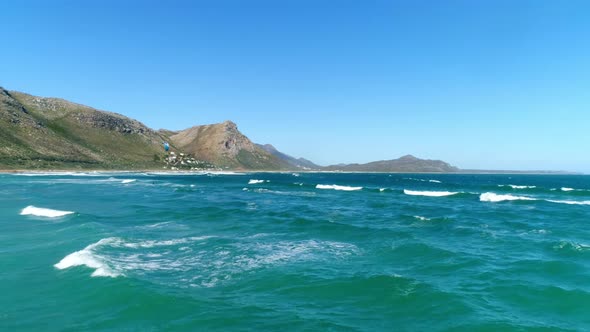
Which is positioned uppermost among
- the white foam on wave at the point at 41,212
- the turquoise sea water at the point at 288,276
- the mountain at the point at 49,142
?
the mountain at the point at 49,142

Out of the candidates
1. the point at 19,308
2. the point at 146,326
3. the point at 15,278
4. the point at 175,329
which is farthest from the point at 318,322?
the point at 15,278

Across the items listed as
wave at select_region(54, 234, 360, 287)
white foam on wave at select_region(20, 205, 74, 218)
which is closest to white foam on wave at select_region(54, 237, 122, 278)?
wave at select_region(54, 234, 360, 287)

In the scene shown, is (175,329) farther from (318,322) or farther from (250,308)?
(318,322)

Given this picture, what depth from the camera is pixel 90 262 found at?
17.3 metres

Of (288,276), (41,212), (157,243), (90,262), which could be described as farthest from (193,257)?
(41,212)

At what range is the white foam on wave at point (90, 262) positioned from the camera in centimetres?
1588

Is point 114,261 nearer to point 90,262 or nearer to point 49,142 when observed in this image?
point 90,262

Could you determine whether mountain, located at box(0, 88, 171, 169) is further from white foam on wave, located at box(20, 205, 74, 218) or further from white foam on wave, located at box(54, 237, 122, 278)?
white foam on wave, located at box(54, 237, 122, 278)

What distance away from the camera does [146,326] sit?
36.6 ft

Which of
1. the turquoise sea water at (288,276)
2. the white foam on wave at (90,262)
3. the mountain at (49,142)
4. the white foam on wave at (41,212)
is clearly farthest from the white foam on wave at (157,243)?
the mountain at (49,142)

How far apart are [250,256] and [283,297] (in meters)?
6.25

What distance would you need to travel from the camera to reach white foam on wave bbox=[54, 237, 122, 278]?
52.1 ft

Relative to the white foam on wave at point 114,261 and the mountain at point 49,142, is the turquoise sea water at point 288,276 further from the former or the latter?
the mountain at point 49,142

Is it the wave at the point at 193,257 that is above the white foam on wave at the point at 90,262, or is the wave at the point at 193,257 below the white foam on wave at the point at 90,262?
below
